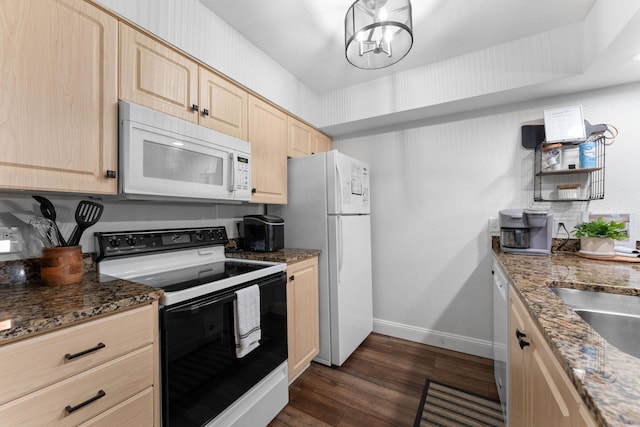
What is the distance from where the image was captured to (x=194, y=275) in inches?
57.2

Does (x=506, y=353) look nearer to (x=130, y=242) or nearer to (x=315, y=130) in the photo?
(x=130, y=242)

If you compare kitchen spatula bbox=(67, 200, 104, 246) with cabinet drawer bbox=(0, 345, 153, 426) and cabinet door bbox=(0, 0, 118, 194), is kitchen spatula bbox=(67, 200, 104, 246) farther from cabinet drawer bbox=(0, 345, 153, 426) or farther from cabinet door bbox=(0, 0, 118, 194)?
cabinet drawer bbox=(0, 345, 153, 426)

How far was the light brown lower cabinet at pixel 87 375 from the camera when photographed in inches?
28.0

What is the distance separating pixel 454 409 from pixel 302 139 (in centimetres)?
232

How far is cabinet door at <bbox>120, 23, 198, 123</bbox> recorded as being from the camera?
128 cm

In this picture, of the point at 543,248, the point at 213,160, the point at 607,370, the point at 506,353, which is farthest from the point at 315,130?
the point at 607,370

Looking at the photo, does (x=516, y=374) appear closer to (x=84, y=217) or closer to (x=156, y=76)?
(x=84, y=217)

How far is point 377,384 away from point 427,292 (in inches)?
38.4

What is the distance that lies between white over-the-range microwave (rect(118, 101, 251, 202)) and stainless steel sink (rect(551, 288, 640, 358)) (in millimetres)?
1833

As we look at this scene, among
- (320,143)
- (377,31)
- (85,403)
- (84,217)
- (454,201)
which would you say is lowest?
(85,403)

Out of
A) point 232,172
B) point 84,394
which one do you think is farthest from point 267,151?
point 84,394

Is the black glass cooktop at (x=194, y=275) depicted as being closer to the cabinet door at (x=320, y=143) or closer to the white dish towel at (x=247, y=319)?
the white dish towel at (x=247, y=319)

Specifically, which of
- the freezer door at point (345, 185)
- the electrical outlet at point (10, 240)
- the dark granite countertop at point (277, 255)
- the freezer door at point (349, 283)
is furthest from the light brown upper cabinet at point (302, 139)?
the electrical outlet at point (10, 240)

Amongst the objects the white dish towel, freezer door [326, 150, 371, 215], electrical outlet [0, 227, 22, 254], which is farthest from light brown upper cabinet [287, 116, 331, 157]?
electrical outlet [0, 227, 22, 254]
